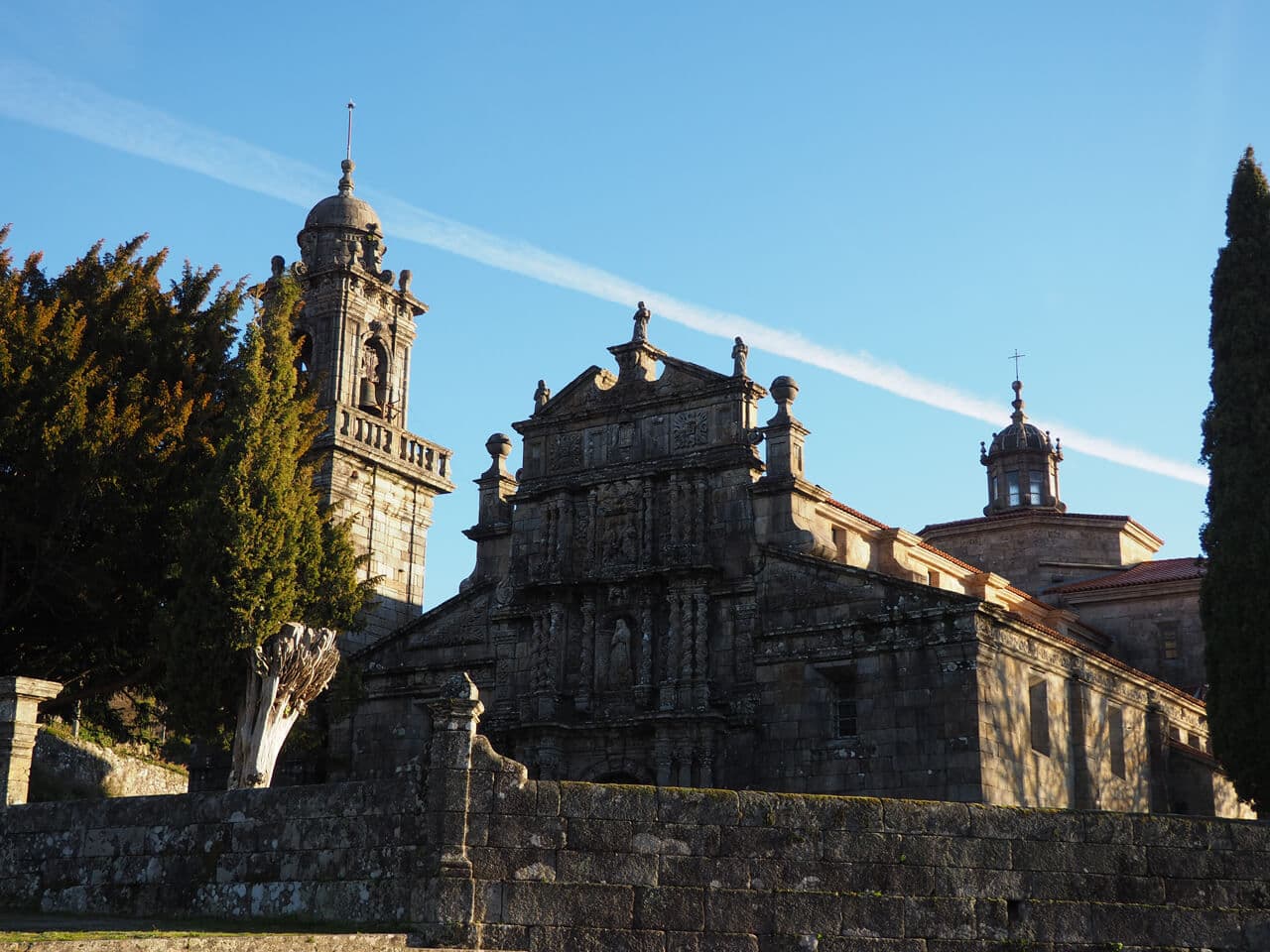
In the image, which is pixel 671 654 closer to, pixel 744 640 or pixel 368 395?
pixel 744 640

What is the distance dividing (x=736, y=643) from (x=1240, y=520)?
9.03 meters

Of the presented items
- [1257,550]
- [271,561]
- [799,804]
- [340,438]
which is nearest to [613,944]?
[799,804]

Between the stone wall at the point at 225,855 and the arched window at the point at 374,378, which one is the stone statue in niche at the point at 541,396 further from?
the stone wall at the point at 225,855

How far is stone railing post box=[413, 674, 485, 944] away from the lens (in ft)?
43.5

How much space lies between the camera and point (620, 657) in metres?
29.4

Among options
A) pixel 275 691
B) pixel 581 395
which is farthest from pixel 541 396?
pixel 275 691

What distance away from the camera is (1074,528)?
4244 cm

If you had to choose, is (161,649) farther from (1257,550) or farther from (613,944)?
(1257,550)

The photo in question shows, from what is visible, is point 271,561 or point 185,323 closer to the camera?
point 271,561

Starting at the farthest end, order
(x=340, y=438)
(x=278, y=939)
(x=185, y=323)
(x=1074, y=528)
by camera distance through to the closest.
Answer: (x=1074, y=528), (x=340, y=438), (x=185, y=323), (x=278, y=939)

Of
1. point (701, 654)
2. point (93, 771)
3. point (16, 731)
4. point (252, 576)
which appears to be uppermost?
point (252, 576)

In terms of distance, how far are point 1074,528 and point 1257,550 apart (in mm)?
18944

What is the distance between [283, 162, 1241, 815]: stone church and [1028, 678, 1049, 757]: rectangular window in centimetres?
6

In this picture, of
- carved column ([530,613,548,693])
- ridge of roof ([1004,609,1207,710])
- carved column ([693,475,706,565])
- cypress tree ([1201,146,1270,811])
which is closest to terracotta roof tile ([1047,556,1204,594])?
ridge of roof ([1004,609,1207,710])
